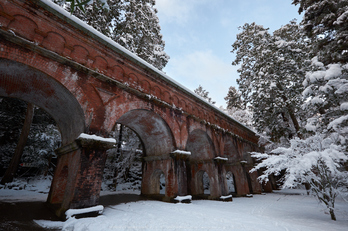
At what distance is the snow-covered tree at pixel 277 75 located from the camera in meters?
13.2

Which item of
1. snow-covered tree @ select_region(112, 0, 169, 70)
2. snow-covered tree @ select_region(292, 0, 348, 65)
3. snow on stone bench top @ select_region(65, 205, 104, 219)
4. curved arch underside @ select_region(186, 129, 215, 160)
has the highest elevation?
snow-covered tree @ select_region(112, 0, 169, 70)

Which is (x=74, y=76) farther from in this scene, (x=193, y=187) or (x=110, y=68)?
(x=193, y=187)

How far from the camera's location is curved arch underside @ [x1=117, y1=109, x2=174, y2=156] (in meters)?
8.83

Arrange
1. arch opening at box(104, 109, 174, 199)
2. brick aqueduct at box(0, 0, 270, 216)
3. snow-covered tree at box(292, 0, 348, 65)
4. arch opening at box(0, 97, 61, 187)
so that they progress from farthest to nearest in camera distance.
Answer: arch opening at box(0, 97, 61, 187)
arch opening at box(104, 109, 174, 199)
snow-covered tree at box(292, 0, 348, 65)
brick aqueduct at box(0, 0, 270, 216)

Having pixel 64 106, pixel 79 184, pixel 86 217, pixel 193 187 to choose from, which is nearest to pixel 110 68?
pixel 64 106

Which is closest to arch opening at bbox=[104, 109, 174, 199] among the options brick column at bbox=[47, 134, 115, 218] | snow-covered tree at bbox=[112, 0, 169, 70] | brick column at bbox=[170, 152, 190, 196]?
brick column at bbox=[170, 152, 190, 196]

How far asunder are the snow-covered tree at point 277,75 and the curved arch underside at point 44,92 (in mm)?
12986

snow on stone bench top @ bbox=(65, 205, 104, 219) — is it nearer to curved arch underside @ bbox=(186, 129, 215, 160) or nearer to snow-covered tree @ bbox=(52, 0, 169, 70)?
curved arch underside @ bbox=(186, 129, 215, 160)

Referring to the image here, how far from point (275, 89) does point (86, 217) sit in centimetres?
1451

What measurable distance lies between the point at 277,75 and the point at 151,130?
36.5 feet

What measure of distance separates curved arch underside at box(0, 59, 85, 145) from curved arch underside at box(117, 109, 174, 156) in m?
2.48

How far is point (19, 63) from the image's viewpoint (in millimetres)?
5004

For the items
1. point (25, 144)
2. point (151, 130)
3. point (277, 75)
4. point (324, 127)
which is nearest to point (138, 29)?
point (151, 130)

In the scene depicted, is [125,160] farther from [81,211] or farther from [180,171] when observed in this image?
[81,211]
